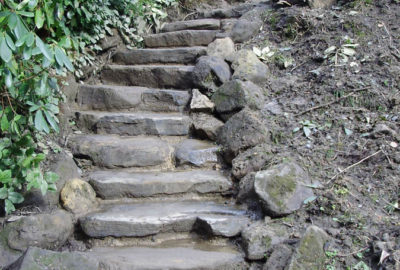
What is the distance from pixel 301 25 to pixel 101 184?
2730 mm

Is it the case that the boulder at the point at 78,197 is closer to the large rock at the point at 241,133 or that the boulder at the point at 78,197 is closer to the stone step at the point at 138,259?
the stone step at the point at 138,259

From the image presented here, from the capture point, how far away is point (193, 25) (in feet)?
15.6

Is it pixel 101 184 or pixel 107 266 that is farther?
pixel 101 184

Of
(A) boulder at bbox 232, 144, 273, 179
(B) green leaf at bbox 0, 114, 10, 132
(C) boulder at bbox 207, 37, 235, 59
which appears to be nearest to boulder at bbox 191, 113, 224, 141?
(A) boulder at bbox 232, 144, 273, 179

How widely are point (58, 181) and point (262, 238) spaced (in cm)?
148

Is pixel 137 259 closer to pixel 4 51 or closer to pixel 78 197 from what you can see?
pixel 78 197

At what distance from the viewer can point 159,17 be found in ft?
15.9

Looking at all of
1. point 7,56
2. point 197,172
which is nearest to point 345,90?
point 197,172

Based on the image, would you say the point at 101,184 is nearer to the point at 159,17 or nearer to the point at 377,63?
the point at 377,63

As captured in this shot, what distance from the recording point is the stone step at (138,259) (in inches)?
77.1

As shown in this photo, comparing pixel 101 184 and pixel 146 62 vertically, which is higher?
pixel 146 62

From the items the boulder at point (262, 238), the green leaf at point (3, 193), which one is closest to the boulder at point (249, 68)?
the boulder at point (262, 238)

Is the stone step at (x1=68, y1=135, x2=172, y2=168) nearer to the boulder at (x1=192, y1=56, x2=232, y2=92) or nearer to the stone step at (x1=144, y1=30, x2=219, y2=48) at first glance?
the boulder at (x1=192, y1=56, x2=232, y2=92)

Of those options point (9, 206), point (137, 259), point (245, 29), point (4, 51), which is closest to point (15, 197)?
point (9, 206)
